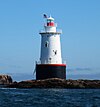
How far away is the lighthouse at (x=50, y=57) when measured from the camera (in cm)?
6037

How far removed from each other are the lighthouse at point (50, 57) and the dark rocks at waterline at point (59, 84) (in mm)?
2028

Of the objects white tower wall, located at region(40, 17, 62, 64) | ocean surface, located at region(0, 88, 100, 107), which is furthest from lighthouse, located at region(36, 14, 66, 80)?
ocean surface, located at region(0, 88, 100, 107)

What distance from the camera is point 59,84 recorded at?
5806 centimetres

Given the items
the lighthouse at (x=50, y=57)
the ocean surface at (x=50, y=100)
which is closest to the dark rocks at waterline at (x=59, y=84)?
the lighthouse at (x=50, y=57)

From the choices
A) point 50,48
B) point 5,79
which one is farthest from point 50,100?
point 5,79

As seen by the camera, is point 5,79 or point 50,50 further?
point 5,79

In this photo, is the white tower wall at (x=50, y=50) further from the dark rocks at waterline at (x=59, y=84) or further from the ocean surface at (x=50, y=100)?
the ocean surface at (x=50, y=100)

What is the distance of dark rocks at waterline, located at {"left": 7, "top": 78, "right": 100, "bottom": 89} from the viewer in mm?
58188

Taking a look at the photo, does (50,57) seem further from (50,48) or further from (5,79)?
(5,79)

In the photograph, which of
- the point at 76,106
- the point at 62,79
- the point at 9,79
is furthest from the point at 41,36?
the point at 76,106

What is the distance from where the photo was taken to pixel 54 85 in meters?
58.6

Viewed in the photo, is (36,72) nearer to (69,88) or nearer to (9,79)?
(69,88)

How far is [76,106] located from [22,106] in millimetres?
3663

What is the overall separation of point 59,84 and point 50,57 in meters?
4.30
